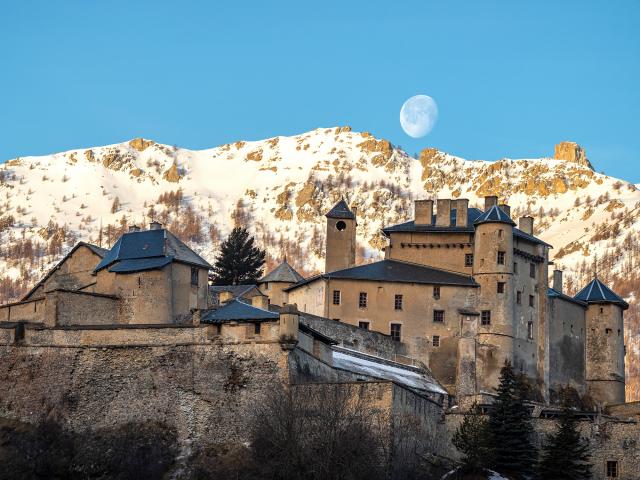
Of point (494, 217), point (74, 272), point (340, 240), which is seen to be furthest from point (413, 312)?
point (74, 272)

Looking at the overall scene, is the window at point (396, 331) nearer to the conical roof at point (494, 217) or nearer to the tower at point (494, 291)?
the tower at point (494, 291)

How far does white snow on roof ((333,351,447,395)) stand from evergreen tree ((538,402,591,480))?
288 inches

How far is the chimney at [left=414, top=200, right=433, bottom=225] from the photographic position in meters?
76.3

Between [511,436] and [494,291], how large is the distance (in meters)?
15.3

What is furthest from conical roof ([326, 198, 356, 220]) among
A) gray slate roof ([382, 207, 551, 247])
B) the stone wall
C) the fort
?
the stone wall

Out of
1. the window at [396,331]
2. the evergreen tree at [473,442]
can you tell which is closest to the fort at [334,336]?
the window at [396,331]

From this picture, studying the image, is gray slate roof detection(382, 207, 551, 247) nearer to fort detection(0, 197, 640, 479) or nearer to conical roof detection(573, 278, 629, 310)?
fort detection(0, 197, 640, 479)

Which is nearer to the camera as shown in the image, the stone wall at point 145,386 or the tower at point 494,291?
the stone wall at point 145,386

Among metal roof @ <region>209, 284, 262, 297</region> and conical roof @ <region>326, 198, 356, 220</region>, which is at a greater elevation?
conical roof @ <region>326, 198, 356, 220</region>

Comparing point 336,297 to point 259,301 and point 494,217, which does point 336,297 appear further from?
point 259,301

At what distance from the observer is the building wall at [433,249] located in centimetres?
7400

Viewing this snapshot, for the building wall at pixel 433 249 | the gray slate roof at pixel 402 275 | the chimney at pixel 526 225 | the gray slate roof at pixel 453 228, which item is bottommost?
the gray slate roof at pixel 402 275

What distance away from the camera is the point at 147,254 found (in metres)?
66.2

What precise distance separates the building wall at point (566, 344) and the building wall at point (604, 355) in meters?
0.53
